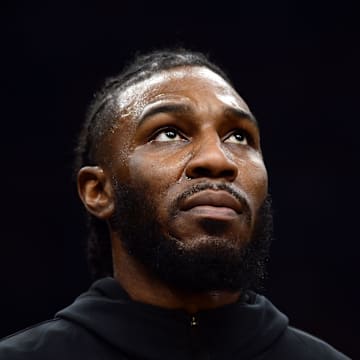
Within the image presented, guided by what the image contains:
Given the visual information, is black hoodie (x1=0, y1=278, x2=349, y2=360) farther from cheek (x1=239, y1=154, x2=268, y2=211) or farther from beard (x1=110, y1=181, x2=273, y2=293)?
Answer: cheek (x1=239, y1=154, x2=268, y2=211)

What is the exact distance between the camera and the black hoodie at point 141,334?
5.21 ft

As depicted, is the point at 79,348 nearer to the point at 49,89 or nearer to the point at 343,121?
the point at 49,89

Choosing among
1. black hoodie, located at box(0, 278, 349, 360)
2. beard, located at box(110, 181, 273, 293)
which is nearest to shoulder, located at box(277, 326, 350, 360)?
black hoodie, located at box(0, 278, 349, 360)

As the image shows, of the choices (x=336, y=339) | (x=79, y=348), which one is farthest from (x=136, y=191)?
(x=336, y=339)

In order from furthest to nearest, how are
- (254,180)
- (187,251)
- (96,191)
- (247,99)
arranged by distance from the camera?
(247,99), (96,191), (254,180), (187,251)

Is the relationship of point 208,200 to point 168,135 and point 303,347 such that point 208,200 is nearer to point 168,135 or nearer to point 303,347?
point 168,135

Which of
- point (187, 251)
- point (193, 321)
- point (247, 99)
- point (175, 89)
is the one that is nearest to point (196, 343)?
point (193, 321)

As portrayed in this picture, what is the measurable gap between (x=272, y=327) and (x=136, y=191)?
41 centimetres

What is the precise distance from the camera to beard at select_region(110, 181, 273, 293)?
5.20ft

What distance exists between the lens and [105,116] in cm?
184

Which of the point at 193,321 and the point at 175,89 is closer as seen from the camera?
the point at 193,321

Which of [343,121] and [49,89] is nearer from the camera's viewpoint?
[49,89]

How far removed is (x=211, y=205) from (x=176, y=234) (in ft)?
0.30

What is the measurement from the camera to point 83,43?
137 inches
